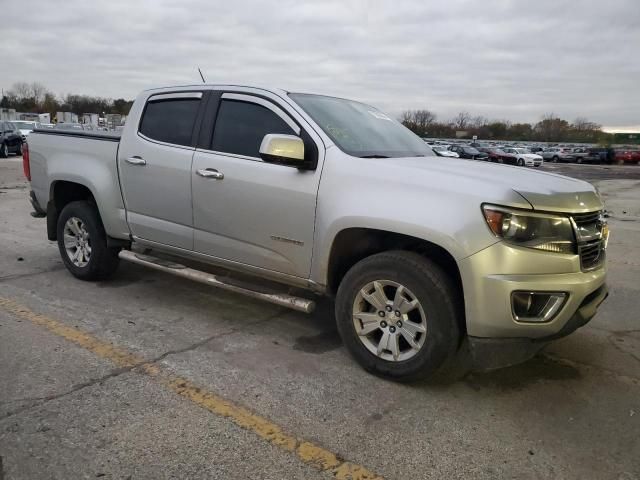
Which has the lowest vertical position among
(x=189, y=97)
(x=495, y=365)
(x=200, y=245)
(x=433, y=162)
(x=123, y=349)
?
(x=123, y=349)

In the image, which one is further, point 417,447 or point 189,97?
point 189,97

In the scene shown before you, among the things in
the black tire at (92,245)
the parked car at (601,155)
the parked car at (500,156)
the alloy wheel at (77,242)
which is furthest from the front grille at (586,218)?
the parked car at (601,155)

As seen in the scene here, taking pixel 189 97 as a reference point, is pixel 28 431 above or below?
below

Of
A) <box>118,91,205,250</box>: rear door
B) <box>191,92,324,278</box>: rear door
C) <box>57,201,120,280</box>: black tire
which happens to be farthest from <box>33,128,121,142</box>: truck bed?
<box>191,92,324,278</box>: rear door

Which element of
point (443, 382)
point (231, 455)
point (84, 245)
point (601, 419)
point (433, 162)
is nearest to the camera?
point (231, 455)

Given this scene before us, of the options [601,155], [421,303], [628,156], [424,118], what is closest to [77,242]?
[421,303]

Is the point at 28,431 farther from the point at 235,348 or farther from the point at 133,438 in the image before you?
the point at 235,348

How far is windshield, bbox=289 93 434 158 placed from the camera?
12.6ft

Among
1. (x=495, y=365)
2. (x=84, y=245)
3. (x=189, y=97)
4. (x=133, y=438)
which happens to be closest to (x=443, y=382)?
(x=495, y=365)

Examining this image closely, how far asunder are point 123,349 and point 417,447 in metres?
2.21

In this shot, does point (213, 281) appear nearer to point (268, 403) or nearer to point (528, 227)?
point (268, 403)

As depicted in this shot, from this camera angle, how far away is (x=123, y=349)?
12.6 ft

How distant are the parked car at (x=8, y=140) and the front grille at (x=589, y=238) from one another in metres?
28.0

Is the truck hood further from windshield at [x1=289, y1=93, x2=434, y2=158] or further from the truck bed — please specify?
the truck bed
